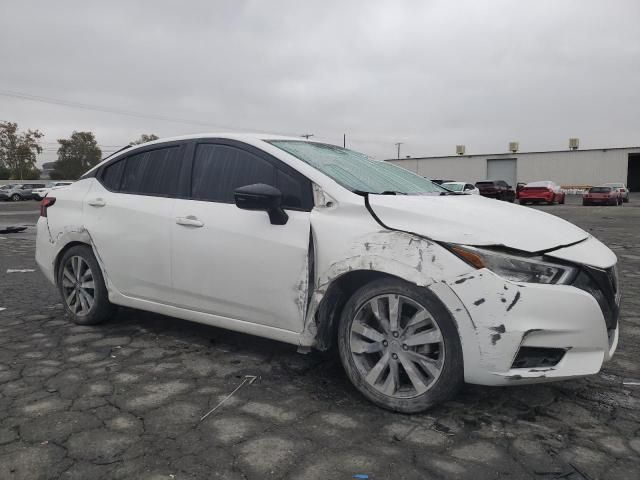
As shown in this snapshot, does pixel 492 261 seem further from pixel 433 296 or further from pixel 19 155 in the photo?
pixel 19 155

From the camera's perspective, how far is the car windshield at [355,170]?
123 inches

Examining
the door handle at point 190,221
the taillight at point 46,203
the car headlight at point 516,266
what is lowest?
the car headlight at point 516,266

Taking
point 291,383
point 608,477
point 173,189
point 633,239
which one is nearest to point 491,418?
point 608,477

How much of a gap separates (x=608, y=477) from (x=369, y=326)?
4.07ft

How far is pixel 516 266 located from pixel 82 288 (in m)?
3.38

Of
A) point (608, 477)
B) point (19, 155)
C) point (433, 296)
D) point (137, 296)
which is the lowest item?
point (608, 477)

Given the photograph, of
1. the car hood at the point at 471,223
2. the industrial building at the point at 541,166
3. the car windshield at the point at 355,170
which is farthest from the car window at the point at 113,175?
the industrial building at the point at 541,166

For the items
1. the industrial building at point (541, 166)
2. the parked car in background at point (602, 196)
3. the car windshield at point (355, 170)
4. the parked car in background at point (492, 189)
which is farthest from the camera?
the industrial building at point (541, 166)

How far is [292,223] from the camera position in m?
2.96

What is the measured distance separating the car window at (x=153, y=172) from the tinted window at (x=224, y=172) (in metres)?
0.22

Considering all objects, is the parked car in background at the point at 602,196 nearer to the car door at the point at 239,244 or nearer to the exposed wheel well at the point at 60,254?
the car door at the point at 239,244

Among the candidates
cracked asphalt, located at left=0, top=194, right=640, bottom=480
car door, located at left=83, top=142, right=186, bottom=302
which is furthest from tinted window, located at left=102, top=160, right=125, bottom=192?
cracked asphalt, located at left=0, top=194, right=640, bottom=480

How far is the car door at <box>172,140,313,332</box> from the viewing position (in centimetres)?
295

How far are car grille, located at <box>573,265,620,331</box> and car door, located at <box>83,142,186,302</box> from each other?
2542mm
